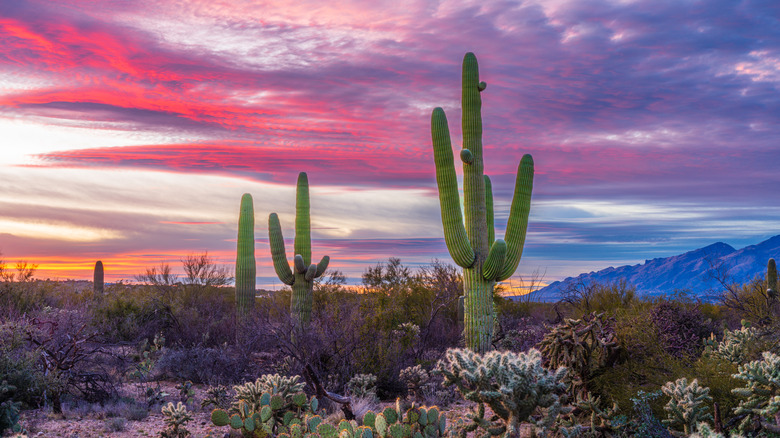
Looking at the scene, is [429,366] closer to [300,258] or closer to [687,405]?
[687,405]

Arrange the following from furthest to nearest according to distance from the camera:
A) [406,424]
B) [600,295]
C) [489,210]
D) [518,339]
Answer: [600,295] → [489,210] → [518,339] → [406,424]

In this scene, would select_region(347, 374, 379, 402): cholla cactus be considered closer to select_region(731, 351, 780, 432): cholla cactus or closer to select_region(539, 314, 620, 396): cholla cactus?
select_region(539, 314, 620, 396): cholla cactus

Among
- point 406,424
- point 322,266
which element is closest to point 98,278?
point 322,266

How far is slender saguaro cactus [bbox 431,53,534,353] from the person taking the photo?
11125 mm

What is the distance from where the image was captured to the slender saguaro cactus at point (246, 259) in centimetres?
1681

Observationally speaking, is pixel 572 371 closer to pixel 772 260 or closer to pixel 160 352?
pixel 160 352

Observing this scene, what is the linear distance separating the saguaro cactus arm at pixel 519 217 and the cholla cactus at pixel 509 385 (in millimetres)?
6499

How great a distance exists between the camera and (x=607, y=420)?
232 inches

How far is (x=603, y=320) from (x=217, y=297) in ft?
57.5

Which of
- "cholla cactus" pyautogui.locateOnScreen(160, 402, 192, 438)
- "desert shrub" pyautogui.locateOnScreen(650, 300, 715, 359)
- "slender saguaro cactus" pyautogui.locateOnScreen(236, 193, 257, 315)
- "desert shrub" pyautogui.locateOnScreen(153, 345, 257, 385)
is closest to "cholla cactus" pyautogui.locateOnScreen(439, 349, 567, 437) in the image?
"desert shrub" pyautogui.locateOnScreen(650, 300, 715, 359)

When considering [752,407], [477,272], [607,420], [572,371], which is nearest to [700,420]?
[752,407]

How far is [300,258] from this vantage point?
15.4 meters

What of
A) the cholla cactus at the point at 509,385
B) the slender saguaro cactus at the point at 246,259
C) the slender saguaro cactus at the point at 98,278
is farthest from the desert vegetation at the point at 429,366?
the slender saguaro cactus at the point at 98,278

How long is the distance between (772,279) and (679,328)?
46.4ft
